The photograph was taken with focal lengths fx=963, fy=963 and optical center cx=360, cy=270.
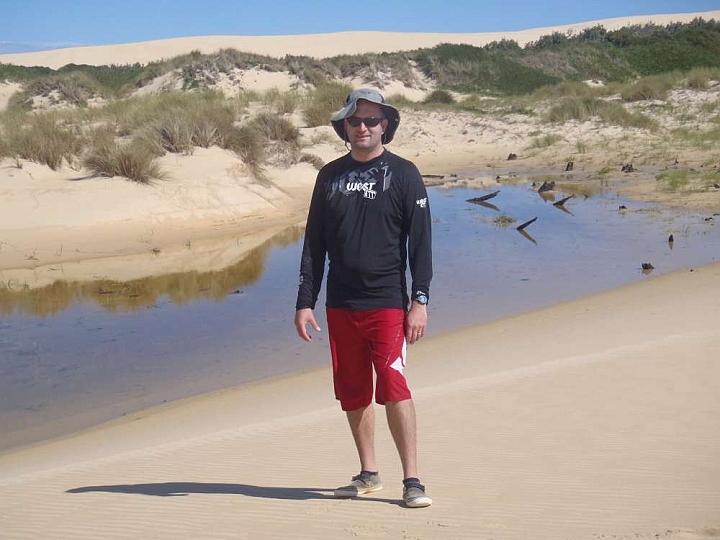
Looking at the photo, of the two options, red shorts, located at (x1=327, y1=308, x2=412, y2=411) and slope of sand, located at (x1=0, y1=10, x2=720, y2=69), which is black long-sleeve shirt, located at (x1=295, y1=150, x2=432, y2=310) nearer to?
red shorts, located at (x1=327, y1=308, x2=412, y2=411)

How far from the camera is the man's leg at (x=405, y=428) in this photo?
421 cm

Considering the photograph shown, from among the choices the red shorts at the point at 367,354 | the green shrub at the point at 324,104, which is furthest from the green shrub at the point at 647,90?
the red shorts at the point at 367,354

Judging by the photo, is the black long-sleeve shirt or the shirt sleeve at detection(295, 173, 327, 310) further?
the shirt sleeve at detection(295, 173, 327, 310)

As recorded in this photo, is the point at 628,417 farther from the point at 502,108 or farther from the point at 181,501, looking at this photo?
the point at 502,108

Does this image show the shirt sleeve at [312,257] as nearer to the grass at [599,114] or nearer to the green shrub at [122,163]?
the green shrub at [122,163]

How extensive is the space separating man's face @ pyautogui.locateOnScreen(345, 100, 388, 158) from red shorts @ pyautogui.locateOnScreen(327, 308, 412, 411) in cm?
70

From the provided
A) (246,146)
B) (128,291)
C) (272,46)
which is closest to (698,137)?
(246,146)

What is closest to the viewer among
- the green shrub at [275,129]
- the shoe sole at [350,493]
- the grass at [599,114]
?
the shoe sole at [350,493]

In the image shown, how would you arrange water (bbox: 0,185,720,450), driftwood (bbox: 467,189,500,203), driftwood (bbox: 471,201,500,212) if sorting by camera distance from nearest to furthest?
water (bbox: 0,185,720,450), driftwood (bbox: 471,201,500,212), driftwood (bbox: 467,189,500,203)

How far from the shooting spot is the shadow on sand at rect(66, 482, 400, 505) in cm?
464

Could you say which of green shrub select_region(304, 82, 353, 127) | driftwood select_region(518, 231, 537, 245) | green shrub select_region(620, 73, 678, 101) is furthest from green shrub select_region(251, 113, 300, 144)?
green shrub select_region(620, 73, 678, 101)

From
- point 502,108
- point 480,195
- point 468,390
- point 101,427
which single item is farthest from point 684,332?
point 502,108

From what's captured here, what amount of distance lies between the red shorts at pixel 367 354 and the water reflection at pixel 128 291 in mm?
6453

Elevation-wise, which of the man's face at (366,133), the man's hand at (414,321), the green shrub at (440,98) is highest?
the green shrub at (440,98)
